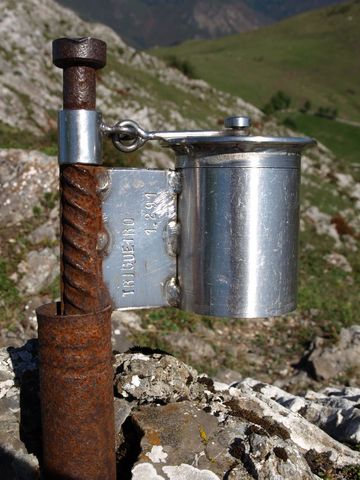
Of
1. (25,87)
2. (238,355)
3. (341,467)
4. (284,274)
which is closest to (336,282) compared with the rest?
(238,355)

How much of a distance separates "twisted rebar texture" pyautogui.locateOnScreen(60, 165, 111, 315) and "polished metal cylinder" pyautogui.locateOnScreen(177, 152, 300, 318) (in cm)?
62

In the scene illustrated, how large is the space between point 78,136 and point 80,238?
2.06 feet

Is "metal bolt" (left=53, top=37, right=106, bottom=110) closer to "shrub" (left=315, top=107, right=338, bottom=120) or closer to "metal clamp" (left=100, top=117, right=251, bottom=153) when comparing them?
"metal clamp" (left=100, top=117, right=251, bottom=153)

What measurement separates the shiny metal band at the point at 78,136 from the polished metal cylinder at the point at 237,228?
24.4 inches

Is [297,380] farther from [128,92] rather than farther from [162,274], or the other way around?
[128,92]

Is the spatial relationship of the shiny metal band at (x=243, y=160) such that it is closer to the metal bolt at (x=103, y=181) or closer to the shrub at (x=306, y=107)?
the metal bolt at (x=103, y=181)

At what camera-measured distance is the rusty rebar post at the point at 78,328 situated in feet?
10.8

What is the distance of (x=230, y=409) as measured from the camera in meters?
4.45

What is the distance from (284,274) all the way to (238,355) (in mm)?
7391

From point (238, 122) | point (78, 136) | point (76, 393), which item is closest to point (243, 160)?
point (238, 122)

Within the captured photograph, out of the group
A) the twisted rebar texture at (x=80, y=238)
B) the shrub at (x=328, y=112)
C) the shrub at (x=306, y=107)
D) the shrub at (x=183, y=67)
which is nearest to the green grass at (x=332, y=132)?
the shrub at (x=306, y=107)

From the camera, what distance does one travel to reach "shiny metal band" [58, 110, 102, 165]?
3.25 m

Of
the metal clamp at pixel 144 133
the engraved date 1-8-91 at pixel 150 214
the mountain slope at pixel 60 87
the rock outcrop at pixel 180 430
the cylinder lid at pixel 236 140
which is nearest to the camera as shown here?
the cylinder lid at pixel 236 140

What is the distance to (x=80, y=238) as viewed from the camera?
11.0 feet
